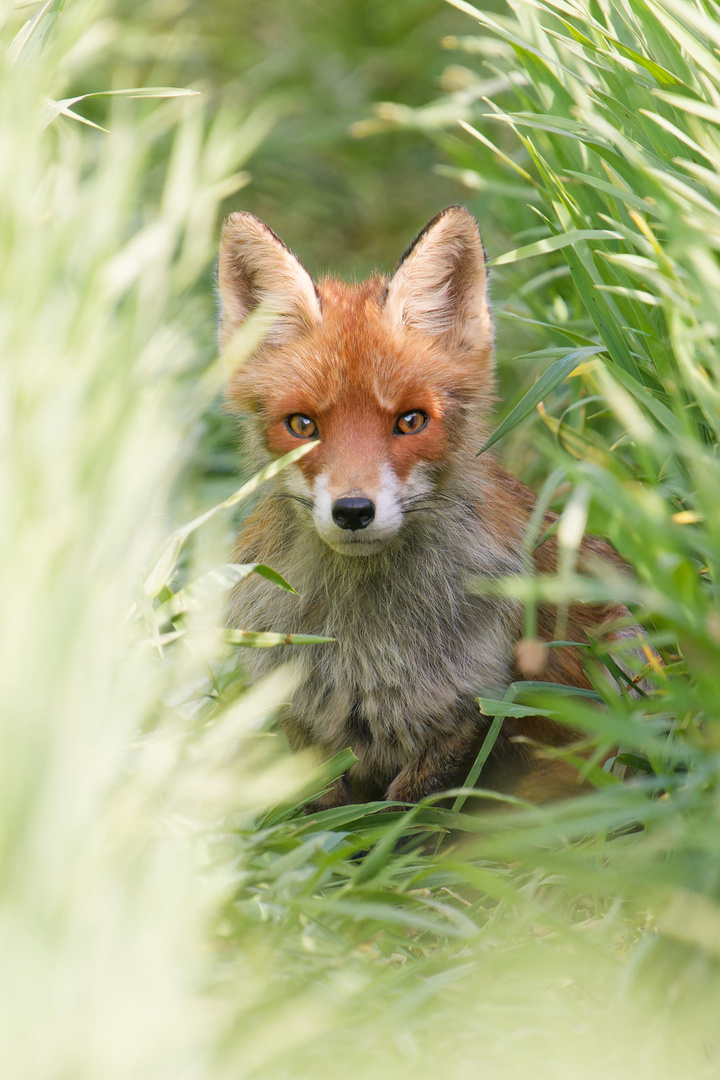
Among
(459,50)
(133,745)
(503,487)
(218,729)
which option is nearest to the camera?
(218,729)

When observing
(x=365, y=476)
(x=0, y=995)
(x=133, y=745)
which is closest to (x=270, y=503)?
(x=365, y=476)

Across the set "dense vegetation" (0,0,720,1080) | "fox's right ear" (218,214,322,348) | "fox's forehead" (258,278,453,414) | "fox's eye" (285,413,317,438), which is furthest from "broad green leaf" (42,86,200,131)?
"fox's eye" (285,413,317,438)

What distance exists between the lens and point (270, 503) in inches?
139

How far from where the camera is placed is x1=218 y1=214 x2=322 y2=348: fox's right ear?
3.39m

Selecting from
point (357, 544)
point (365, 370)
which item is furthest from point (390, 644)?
point (365, 370)

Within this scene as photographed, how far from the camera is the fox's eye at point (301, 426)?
317 centimetres

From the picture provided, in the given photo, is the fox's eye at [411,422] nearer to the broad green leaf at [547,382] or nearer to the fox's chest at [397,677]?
the broad green leaf at [547,382]

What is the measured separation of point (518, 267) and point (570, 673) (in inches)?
89.3

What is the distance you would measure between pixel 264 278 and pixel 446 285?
60cm

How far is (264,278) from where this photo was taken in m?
3.47

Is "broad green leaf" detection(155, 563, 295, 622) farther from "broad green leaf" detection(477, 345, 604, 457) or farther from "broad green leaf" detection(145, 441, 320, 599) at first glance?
"broad green leaf" detection(477, 345, 604, 457)

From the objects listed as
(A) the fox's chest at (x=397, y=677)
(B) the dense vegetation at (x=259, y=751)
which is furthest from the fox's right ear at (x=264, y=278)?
(A) the fox's chest at (x=397, y=677)

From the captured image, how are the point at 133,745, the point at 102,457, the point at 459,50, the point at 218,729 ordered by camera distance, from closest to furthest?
the point at 102,457 → the point at 218,729 → the point at 133,745 → the point at 459,50

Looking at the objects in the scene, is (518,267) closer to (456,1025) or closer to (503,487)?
(503,487)
